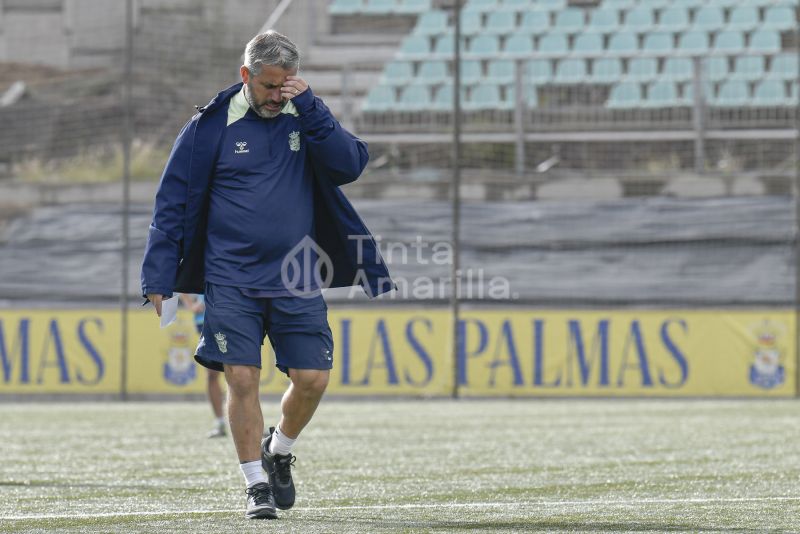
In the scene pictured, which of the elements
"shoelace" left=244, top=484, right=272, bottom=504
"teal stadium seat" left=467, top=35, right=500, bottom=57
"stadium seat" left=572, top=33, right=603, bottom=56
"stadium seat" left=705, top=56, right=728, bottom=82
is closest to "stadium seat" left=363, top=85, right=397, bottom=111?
"teal stadium seat" left=467, top=35, right=500, bottom=57

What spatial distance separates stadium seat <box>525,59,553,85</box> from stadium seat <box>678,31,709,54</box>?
96.2 inches

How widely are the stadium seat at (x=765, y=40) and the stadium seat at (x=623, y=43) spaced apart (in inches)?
66.4

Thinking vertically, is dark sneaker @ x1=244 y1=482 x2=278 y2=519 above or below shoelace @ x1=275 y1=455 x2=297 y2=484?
below

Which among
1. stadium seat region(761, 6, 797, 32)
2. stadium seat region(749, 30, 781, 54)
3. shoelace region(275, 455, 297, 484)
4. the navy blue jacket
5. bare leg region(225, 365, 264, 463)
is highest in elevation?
stadium seat region(761, 6, 797, 32)

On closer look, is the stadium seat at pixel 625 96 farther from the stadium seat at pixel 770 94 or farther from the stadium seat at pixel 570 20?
the stadium seat at pixel 570 20

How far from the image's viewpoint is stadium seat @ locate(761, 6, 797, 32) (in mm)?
22047

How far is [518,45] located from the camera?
22.7 metres

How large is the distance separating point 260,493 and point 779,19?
18358mm

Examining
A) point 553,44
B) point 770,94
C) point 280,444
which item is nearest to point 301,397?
point 280,444

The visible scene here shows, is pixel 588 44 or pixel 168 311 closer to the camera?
pixel 168 311

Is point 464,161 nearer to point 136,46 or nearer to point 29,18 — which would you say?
point 136,46

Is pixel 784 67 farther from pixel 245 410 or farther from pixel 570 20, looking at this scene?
pixel 245 410

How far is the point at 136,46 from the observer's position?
19.0 meters

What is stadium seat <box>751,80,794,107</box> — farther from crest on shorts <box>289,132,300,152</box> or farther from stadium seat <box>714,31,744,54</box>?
crest on shorts <box>289,132,300,152</box>
